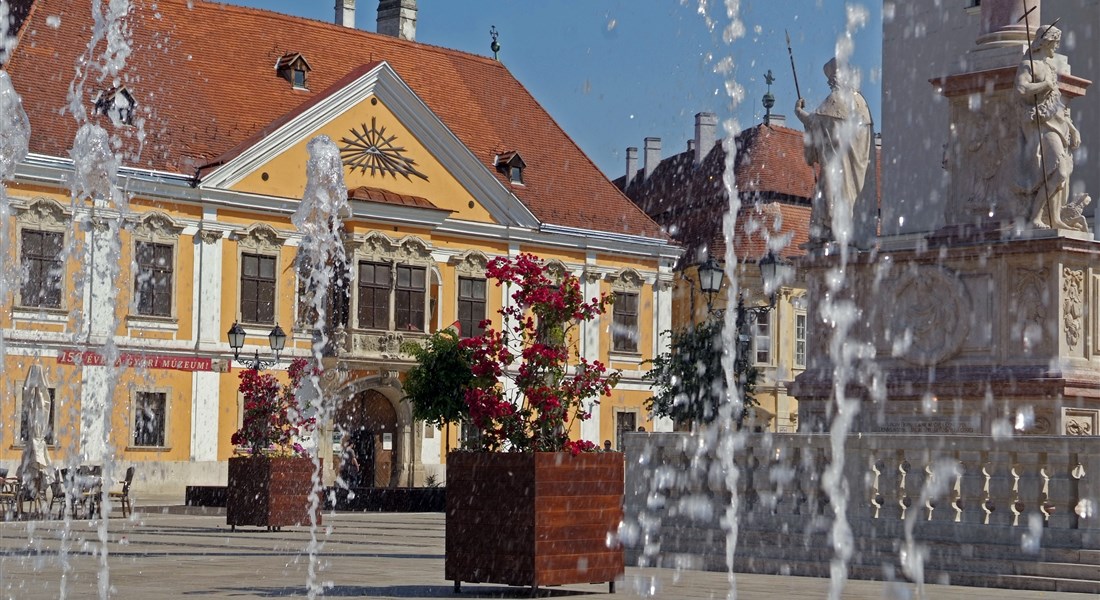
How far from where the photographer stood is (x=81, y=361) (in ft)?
127

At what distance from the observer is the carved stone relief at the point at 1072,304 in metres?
14.9

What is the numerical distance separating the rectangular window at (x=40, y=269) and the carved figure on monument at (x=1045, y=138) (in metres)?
26.9

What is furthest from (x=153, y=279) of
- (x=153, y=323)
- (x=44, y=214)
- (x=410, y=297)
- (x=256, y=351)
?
(x=410, y=297)

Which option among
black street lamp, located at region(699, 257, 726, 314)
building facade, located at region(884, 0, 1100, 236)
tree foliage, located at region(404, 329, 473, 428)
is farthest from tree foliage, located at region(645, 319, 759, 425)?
building facade, located at region(884, 0, 1100, 236)

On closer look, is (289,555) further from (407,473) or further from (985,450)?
(407,473)

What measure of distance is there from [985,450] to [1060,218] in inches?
123

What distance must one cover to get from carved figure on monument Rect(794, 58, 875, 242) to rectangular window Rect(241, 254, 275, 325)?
2663 centimetres

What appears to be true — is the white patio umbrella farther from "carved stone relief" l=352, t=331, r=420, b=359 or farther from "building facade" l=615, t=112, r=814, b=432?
"building facade" l=615, t=112, r=814, b=432

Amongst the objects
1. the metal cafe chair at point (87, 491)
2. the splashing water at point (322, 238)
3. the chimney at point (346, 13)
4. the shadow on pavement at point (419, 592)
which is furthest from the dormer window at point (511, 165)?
the shadow on pavement at point (419, 592)

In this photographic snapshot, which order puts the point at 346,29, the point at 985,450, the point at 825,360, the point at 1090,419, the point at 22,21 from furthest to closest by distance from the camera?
the point at 346,29 < the point at 22,21 < the point at 825,360 < the point at 1090,419 < the point at 985,450

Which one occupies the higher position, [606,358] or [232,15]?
[232,15]

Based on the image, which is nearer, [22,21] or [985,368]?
[985,368]

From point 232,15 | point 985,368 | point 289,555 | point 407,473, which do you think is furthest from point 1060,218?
point 232,15

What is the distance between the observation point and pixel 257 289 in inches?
1676
